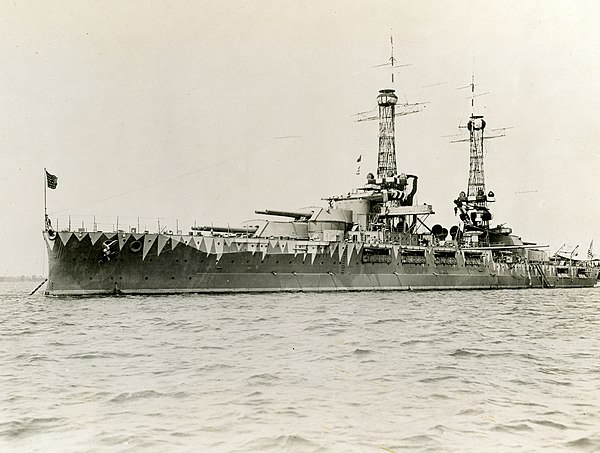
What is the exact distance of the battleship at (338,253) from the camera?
2536 centimetres

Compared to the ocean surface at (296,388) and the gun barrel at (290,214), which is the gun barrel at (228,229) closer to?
the gun barrel at (290,214)

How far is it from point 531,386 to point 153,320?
1041 centimetres

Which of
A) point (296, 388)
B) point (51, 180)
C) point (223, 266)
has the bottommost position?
point (296, 388)

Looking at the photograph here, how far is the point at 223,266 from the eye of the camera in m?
27.5

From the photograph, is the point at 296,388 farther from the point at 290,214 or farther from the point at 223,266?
the point at 290,214

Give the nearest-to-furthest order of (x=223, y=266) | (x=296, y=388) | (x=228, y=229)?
(x=296, y=388) < (x=223, y=266) < (x=228, y=229)

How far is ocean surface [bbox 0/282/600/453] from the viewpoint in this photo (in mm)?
5973

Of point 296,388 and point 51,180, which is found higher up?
point 51,180

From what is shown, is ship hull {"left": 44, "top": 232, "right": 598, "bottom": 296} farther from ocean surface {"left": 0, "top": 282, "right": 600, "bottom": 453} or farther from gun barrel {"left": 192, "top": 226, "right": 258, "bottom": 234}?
ocean surface {"left": 0, "top": 282, "right": 600, "bottom": 453}

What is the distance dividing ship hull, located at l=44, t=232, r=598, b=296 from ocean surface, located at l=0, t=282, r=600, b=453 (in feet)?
35.0

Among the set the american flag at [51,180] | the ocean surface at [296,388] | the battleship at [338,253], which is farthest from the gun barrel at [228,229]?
the ocean surface at [296,388]

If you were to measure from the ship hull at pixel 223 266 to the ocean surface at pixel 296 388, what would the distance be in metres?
10.7

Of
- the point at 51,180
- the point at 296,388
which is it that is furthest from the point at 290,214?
the point at 296,388

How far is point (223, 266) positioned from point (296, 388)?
65.2 feet
